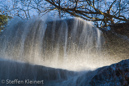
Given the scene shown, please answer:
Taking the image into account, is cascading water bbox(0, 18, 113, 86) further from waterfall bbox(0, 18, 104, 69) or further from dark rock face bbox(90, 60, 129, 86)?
dark rock face bbox(90, 60, 129, 86)

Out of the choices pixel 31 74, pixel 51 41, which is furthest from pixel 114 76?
pixel 51 41

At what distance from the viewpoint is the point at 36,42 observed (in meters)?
4.57

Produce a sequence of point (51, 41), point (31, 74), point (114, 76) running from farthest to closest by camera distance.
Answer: point (51, 41) < point (31, 74) < point (114, 76)

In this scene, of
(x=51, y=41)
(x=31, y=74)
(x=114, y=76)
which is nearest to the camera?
(x=114, y=76)

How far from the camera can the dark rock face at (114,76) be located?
1.58m

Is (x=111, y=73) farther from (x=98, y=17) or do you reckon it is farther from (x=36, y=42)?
(x=98, y=17)

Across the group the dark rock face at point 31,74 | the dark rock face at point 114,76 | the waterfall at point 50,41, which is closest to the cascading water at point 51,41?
the waterfall at point 50,41

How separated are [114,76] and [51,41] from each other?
3.25 m

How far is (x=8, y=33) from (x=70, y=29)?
91.4 inches

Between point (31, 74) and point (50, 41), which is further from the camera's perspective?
point (50, 41)

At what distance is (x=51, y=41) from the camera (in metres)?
4.68

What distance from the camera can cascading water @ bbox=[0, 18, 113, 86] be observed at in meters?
4.55

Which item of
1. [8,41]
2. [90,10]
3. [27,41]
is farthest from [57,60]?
[90,10]

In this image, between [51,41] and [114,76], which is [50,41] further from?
[114,76]
